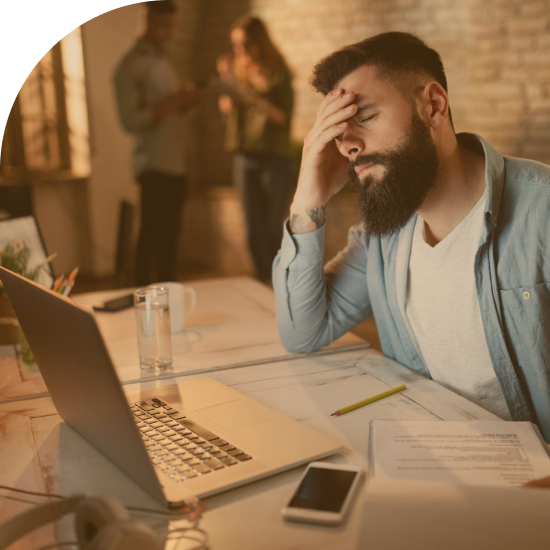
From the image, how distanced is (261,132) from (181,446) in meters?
3.11

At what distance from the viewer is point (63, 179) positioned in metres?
4.35

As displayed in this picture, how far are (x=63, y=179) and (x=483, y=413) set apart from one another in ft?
12.9

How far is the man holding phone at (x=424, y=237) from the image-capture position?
1.11 metres

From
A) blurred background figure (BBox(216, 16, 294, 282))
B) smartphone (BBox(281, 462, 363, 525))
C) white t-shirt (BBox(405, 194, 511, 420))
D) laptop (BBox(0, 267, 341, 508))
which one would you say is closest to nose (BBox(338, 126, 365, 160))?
white t-shirt (BBox(405, 194, 511, 420))

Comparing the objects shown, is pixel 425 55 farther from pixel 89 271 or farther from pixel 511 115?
pixel 89 271

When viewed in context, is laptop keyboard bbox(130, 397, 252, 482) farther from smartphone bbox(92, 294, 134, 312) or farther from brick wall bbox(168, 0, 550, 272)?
brick wall bbox(168, 0, 550, 272)

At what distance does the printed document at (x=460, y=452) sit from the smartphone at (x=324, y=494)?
1.7 inches

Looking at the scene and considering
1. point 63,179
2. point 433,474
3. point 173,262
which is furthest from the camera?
point 63,179

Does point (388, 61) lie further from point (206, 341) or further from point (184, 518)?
point (184, 518)

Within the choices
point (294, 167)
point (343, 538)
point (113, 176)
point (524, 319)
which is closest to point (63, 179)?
point (113, 176)

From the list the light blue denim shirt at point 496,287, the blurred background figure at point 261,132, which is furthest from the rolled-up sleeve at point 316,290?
the blurred background figure at point 261,132

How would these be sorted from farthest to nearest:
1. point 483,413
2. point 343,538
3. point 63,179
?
point 63,179, point 483,413, point 343,538

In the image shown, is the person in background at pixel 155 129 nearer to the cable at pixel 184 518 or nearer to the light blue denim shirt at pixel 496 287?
the light blue denim shirt at pixel 496 287

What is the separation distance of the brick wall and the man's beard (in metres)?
1.78
